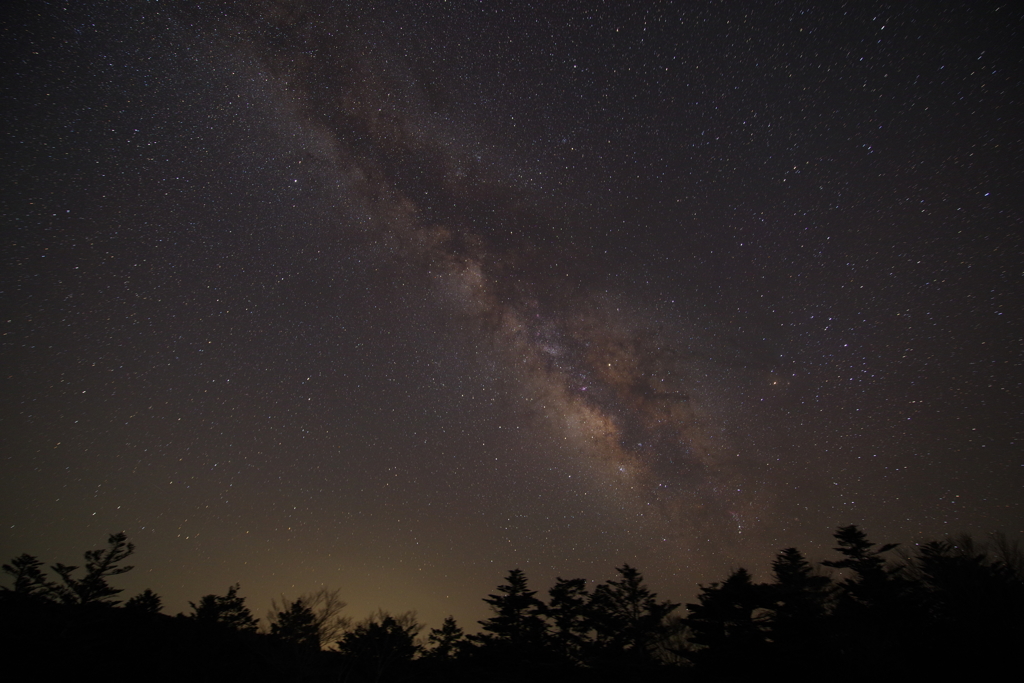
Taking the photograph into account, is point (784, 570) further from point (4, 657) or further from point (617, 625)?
point (4, 657)

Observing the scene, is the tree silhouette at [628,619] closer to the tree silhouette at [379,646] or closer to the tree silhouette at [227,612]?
the tree silhouette at [379,646]

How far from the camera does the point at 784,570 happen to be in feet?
81.4

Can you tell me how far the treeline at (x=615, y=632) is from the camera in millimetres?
19078

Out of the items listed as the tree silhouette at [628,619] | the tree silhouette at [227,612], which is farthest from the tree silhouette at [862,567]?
the tree silhouette at [227,612]

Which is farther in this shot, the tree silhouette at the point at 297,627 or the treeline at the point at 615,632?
the tree silhouette at the point at 297,627

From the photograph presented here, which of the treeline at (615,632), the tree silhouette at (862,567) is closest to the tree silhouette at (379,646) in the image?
the treeline at (615,632)

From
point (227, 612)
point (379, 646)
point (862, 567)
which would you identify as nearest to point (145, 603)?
point (227, 612)

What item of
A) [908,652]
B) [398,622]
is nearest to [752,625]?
[908,652]

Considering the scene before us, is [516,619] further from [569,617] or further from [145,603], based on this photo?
[145,603]

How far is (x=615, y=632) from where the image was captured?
1032 inches

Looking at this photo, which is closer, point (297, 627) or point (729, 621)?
point (729, 621)

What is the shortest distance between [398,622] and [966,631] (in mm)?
31735

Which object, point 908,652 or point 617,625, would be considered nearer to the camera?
point 908,652

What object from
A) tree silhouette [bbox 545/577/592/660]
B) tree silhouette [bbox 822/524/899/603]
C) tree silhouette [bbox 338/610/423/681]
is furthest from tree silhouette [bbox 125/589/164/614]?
tree silhouette [bbox 822/524/899/603]
